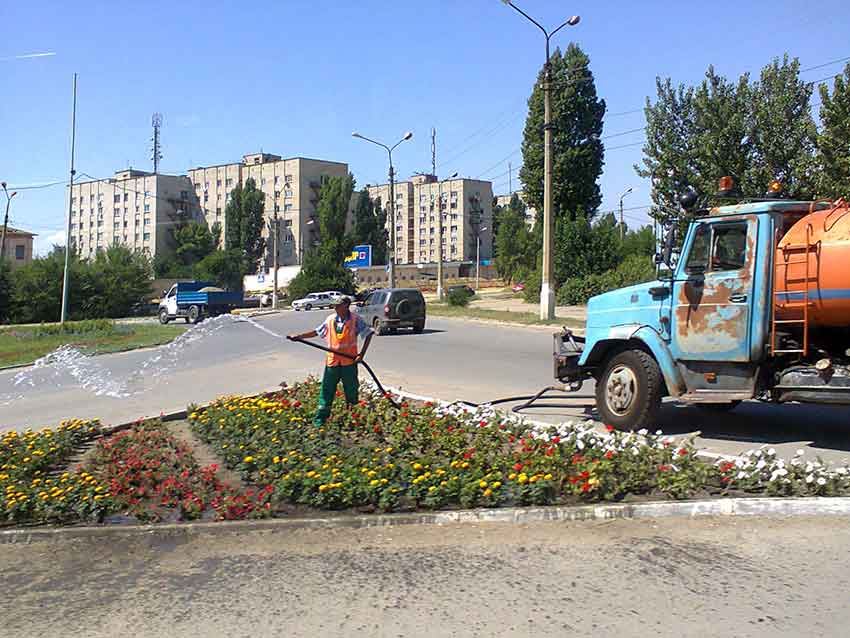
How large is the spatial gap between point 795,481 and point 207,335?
29451 millimetres

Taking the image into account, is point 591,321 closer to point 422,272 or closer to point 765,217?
point 765,217

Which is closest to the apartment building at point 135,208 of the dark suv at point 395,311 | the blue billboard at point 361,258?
the blue billboard at point 361,258

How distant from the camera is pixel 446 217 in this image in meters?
128

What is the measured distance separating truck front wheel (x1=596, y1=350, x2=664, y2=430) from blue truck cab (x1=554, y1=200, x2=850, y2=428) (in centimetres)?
1

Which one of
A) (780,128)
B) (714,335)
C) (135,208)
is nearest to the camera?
(714,335)

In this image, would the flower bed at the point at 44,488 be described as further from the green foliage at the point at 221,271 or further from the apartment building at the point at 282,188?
the apartment building at the point at 282,188

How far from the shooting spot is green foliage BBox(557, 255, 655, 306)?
39.9m

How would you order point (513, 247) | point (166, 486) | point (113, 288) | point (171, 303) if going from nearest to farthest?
point (166, 486) < point (171, 303) < point (113, 288) < point (513, 247)

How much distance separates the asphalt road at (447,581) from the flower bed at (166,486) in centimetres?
34

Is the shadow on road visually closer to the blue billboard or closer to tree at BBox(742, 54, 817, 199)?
tree at BBox(742, 54, 817, 199)

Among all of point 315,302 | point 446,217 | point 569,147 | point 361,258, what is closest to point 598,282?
point 569,147

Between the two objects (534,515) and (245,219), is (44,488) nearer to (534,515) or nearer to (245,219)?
(534,515)

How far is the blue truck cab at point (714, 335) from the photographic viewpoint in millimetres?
8086

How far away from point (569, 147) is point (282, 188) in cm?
7119
